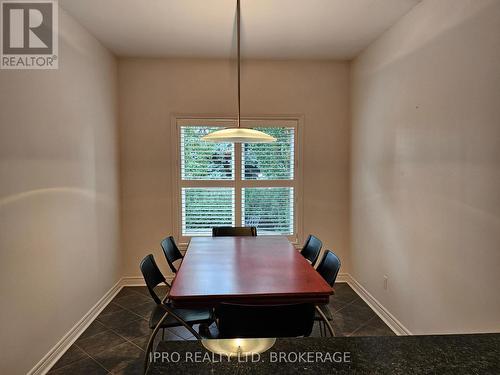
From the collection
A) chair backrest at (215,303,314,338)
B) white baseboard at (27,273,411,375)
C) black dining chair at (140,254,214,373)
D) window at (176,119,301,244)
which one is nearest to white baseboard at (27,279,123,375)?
white baseboard at (27,273,411,375)

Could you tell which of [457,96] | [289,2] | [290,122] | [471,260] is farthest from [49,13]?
[471,260]

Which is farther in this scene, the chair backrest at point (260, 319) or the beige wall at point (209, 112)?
the beige wall at point (209, 112)

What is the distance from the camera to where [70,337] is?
8.36 ft

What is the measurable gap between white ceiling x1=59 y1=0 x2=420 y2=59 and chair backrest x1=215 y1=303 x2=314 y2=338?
2.30 meters

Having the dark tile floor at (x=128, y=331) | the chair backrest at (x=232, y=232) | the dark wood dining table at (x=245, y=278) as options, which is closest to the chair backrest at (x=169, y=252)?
the dark wood dining table at (x=245, y=278)

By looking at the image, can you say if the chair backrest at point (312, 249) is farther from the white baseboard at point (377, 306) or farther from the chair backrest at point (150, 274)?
the chair backrest at point (150, 274)

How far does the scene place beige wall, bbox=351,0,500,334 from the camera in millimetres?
1796

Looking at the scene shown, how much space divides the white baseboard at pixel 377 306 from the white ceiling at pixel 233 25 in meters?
2.73

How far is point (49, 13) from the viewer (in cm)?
236

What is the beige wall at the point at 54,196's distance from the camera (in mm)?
1909

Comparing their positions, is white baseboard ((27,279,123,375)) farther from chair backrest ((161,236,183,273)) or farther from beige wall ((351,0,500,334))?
beige wall ((351,0,500,334))

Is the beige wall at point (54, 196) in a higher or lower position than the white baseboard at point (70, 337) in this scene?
higher

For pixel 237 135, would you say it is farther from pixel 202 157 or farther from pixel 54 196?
pixel 202 157

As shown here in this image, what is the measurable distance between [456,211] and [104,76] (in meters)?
3.51
